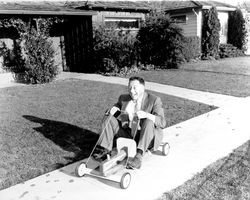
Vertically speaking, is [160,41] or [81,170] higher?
[160,41]

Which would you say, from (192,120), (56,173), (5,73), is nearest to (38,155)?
(56,173)

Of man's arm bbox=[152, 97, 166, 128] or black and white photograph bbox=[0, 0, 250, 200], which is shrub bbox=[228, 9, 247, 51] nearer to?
black and white photograph bbox=[0, 0, 250, 200]

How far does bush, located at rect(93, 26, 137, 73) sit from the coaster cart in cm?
957

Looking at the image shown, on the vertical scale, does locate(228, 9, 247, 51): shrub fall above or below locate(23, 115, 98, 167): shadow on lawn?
above

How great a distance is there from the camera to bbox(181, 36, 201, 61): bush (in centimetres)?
1797

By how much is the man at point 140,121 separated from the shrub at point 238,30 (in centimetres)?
2020

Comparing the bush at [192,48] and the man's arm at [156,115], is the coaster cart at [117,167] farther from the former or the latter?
the bush at [192,48]

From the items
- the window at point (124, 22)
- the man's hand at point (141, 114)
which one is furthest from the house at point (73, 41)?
the man's hand at point (141, 114)

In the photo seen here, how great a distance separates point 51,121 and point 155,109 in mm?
3162

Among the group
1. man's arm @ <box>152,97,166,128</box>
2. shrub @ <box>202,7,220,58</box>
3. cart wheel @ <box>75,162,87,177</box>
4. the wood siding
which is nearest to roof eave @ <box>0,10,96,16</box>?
shrub @ <box>202,7,220,58</box>

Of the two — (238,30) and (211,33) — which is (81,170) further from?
(238,30)

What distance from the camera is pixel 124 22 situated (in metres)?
16.7

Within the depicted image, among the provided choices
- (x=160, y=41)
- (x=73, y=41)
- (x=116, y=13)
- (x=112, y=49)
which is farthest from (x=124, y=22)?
(x=112, y=49)

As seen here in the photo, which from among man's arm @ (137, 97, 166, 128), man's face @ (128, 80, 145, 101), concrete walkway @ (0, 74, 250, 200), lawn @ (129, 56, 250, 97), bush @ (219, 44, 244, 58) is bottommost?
concrete walkway @ (0, 74, 250, 200)
